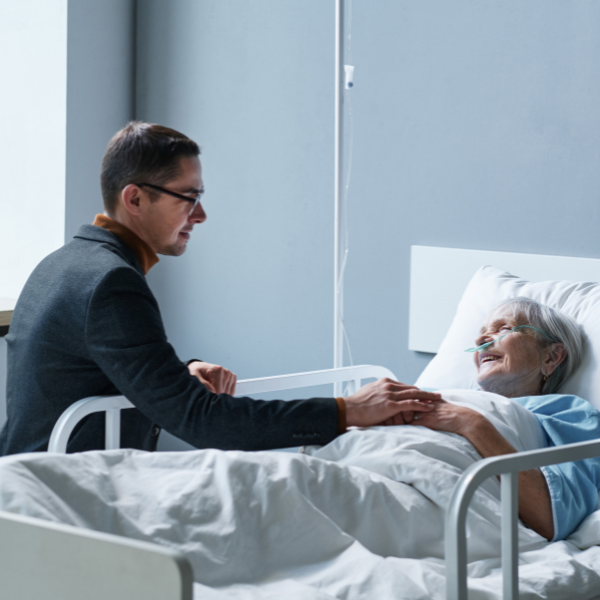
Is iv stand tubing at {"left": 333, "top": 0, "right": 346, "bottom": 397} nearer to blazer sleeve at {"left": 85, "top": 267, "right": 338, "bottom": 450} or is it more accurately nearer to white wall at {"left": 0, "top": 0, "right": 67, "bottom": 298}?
blazer sleeve at {"left": 85, "top": 267, "right": 338, "bottom": 450}

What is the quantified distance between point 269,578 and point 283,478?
0.15 meters

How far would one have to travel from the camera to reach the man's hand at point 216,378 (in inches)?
75.3

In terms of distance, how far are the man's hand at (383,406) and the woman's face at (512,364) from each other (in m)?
0.39

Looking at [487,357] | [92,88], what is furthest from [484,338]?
[92,88]

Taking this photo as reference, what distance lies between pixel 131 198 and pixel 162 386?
1.52 ft

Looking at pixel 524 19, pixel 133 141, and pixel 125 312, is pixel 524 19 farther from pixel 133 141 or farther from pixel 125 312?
pixel 125 312

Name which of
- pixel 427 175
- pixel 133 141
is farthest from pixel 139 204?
pixel 427 175

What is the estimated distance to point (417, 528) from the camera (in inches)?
53.5

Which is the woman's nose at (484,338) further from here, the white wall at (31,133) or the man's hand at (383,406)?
the white wall at (31,133)

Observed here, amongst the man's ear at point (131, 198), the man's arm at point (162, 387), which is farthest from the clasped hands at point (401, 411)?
the man's ear at point (131, 198)

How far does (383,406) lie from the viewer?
5.37 feet

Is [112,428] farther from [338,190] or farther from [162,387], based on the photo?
[338,190]

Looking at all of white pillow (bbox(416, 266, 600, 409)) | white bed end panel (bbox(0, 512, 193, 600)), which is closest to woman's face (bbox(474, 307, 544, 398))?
white pillow (bbox(416, 266, 600, 409))

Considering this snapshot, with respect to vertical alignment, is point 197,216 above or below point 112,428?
above
